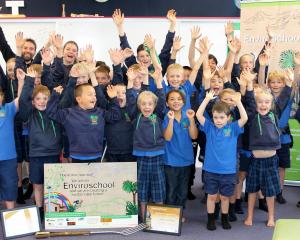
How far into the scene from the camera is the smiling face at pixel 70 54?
13.5 ft

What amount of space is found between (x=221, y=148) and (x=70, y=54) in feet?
5.78

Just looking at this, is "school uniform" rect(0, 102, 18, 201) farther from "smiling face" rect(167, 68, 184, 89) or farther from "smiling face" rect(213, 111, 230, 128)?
"smiling face" rect(213, 111, 230, 128)

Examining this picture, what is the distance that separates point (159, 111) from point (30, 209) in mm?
1308

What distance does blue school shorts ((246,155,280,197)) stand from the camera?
3.55m

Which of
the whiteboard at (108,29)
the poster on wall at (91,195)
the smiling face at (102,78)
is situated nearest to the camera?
the poster on wall at (91,195)

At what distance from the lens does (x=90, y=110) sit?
3.53 meters

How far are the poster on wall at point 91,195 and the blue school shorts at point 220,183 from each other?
60cm

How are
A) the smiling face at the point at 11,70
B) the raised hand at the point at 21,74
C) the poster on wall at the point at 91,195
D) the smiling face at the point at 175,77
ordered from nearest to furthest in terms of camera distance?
the poster on wall at the point at 91,195
the raised hand at the point at 21,74
the smiling face at the point at 175,77
the smiling face at the point at 11,70

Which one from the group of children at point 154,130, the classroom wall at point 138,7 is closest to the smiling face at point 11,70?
the group of children at point 154,130

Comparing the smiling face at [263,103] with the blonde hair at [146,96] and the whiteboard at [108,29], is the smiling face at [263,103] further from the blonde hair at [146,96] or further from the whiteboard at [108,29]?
the whiteboard at [108,29]

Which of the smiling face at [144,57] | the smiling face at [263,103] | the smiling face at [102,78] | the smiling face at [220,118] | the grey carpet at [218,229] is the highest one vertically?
the smiling face at [144,57]

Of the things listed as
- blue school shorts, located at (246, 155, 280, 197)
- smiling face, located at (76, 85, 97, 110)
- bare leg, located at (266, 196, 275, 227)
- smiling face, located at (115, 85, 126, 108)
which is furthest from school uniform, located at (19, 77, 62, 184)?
bare leg, located at (266, 196, 275, 227)

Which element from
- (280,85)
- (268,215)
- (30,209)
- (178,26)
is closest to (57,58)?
(30,209)

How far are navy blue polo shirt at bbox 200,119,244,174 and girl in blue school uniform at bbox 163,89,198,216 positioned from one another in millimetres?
164
